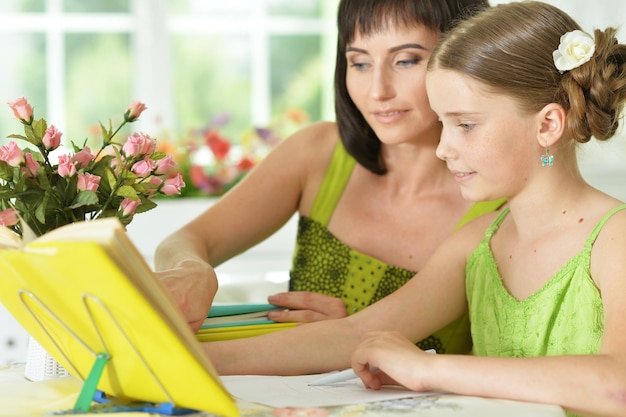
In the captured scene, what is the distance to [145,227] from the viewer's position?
13.3 feet

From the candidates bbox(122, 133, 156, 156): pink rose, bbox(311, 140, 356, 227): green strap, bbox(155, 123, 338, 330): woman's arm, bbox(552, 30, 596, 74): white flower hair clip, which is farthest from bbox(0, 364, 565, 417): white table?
bbox(311, 140, 356, 227): green strap

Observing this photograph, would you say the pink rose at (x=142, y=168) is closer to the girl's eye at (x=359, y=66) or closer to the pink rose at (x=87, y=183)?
the pink rose at (x=87, y=183)

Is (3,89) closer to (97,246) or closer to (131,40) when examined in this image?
(131,40)

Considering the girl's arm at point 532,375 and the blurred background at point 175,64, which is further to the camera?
the blurred background at point 175,64

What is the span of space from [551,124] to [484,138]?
114 millimetres

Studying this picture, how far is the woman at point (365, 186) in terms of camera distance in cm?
196

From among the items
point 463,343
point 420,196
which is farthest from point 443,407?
point 420,196

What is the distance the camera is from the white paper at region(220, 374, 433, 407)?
1.21 m

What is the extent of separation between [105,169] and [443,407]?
0.60m

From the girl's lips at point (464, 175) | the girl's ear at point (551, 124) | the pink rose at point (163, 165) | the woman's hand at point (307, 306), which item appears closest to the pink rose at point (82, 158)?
the pink rose at point (163, 165)

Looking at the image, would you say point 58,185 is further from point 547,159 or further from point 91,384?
point 547,159

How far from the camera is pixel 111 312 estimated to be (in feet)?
3.25

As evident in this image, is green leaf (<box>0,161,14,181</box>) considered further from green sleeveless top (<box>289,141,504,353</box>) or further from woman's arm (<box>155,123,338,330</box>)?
green sleeveless top (<box>289,141,504,353</box>)

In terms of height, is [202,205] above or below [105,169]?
below
